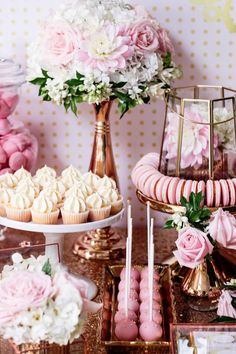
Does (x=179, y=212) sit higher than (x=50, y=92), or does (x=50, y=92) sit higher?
(x=50, y=92)

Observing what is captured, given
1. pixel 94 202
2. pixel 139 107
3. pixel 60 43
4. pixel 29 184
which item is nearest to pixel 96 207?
pixel 94 202

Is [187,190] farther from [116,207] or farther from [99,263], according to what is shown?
[99,263]

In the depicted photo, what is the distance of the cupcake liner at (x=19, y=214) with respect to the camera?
1279mm

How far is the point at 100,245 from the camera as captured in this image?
5.21 ft

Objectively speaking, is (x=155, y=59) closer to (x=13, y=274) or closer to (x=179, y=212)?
(x=179, y=212)

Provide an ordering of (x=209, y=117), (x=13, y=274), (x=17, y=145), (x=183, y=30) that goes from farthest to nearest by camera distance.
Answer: (x=183, y=30), (x=17, y=145), (x=209, y=117), (x=13, y=274)

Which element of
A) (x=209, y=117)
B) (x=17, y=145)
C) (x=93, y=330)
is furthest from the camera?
(x=17, y=145)

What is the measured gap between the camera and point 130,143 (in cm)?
171

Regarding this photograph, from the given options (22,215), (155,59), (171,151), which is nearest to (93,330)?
(22,215)

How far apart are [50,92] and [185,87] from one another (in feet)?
0.99

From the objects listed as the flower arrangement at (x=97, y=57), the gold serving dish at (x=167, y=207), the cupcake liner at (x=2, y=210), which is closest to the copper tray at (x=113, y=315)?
the gold serving dish at (x=167, y=207)

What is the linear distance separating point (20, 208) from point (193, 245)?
307mm

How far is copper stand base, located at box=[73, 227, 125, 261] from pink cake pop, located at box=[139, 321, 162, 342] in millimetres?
394

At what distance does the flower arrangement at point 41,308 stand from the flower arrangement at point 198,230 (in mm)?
313
